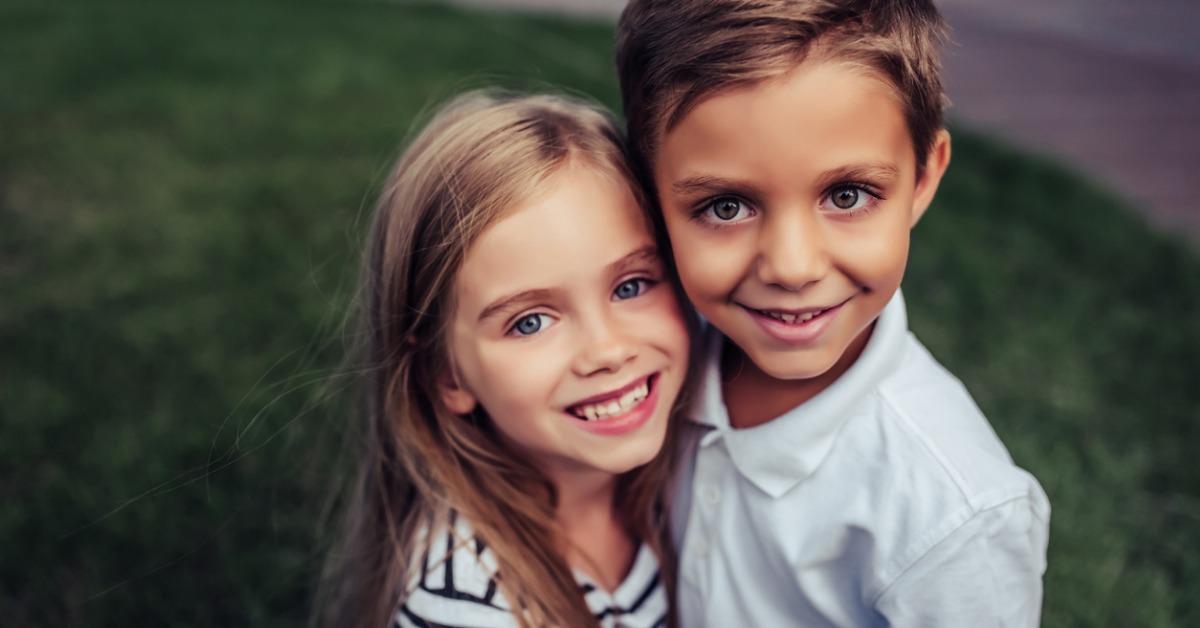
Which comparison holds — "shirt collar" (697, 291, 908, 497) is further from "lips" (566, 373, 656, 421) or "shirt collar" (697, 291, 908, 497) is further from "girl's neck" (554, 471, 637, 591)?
"girl's neck" (554, 471, 637, 591)

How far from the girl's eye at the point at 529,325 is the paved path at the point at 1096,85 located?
351cm

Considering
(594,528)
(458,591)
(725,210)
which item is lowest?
(594,528)

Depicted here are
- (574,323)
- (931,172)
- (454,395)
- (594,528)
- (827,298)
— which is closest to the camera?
(827,298)

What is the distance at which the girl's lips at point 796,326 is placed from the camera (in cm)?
140

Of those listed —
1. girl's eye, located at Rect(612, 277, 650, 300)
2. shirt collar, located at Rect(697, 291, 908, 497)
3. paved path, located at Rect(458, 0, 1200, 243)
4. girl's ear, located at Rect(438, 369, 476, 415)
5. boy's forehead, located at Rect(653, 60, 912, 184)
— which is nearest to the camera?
boy's forehead, located at Rect(653, 60, 912, 184)

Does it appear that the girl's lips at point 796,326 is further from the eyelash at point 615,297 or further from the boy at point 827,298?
the eyelash at point 615,297

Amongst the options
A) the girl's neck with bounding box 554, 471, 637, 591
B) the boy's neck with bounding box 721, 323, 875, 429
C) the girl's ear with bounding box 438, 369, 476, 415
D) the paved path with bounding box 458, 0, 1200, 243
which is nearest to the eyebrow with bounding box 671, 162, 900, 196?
the boy's neck with bounding box 721, 323, 875, 429

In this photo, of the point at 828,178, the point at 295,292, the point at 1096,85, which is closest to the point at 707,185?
the point at 828,178

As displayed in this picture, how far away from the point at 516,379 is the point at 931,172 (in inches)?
27.0

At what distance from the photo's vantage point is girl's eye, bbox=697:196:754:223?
136 cm

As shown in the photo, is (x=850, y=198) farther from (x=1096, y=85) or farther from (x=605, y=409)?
(x=1096, y=85)

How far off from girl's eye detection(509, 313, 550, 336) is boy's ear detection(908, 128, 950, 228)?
0.56m

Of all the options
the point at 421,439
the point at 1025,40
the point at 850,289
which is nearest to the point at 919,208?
the point at 850,289

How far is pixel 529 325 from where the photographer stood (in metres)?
1.60
